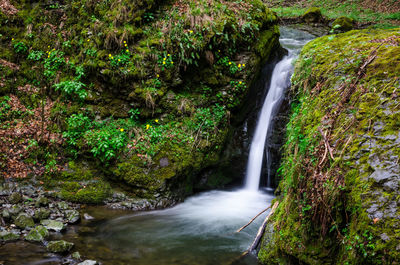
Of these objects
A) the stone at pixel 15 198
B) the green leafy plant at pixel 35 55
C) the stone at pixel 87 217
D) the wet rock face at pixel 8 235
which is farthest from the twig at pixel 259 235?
the green leafy plant at pixel 35 55

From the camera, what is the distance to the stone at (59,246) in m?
3.78

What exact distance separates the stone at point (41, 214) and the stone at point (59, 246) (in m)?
1.07

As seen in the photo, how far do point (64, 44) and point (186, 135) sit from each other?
4.30m

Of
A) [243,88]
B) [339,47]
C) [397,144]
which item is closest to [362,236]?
[397,144]

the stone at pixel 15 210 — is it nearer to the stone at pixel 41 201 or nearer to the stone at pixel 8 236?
the stone at pixel 41 201

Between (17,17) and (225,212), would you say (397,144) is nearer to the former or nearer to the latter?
(225,212)

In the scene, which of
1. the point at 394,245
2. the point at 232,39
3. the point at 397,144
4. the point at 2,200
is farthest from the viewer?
the point at 232,39

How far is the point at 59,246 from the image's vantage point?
3805 millimetres

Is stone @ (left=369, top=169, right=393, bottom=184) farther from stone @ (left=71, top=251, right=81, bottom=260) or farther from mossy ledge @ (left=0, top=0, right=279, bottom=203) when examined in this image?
mossy ledge @ (left=0, top=0, right=279, bottom=203)

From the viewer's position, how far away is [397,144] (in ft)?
8.80

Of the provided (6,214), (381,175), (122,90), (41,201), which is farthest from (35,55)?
(381,175)

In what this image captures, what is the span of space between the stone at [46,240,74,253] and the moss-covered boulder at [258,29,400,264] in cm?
295

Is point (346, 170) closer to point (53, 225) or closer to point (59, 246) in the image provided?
point (59, 246)

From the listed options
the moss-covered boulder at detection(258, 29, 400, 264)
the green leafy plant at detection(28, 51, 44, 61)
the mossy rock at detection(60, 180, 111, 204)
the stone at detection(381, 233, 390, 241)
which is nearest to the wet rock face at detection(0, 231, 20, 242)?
the mossy rock at detection(60, 180, 111, 204)
